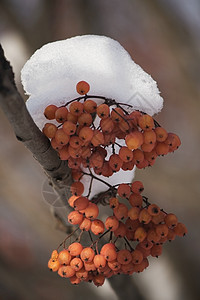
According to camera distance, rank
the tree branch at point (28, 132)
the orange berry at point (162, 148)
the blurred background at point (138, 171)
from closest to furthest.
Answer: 1. the tree branch at point (28, 132)
2. the orange berry at point (162, 148)
3. the blurred background at point (138, 171)

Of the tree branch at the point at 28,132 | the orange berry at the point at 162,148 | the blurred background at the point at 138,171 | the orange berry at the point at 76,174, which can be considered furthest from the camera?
the blurred background at the point at 138,171

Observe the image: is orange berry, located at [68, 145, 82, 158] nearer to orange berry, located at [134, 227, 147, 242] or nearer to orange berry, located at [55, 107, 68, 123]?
orange berry, located at [55, 107, 68, 123]

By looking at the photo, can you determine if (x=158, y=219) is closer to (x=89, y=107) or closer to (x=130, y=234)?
(x=130, y=234)

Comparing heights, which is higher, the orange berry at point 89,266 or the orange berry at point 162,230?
the orange berry at point 162,230

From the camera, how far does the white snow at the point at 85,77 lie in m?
0.52

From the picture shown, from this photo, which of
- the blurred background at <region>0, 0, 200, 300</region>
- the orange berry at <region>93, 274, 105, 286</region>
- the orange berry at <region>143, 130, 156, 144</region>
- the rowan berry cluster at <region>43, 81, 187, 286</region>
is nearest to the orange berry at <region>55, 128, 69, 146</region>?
the rowan berry cluster at <region>43, 81, 187, 286</region>

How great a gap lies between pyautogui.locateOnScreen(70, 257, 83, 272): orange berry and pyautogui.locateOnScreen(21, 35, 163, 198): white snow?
0.20 metres

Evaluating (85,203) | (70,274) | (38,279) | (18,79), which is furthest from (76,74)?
(38,279)

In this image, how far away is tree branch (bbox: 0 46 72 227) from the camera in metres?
0.39

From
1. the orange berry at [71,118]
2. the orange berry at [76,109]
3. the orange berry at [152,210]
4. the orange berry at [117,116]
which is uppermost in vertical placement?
the orange berry at [117,116]

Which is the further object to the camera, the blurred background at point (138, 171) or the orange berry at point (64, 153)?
the blurred background at point (138, 171)

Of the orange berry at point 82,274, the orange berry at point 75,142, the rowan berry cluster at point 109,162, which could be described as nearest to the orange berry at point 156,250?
the rowan berry cluster at point 109,162

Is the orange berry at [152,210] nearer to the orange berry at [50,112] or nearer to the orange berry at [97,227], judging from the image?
the orange berry at [97,227]

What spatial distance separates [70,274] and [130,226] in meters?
0.11
